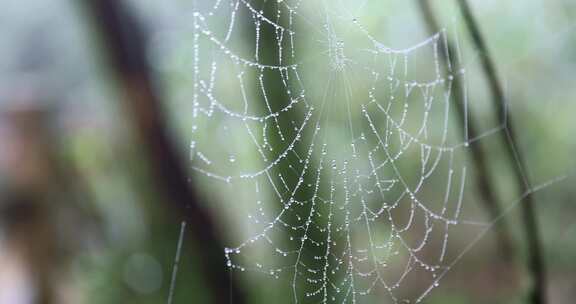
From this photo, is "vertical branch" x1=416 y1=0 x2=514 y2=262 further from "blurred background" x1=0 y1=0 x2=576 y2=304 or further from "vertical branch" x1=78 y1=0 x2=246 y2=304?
"vertical branch" x1=78 y1=0 x2=246 y2=304

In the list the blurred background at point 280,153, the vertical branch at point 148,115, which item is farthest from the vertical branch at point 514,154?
the vertical branch at point 148,115

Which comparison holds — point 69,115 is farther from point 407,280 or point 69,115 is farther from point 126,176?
point 407,280

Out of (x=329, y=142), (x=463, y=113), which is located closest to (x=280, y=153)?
(x=329, y=142)

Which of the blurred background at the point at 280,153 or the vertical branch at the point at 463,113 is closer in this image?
the vertical branch at the point at 463,113

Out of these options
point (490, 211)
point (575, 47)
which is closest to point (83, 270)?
point (490, 211)

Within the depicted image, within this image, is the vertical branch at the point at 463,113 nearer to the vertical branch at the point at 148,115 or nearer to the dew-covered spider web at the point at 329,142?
the dew-covered spider web at the point at 329,142

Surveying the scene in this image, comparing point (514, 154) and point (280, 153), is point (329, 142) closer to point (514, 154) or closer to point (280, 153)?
point (280, 153)
